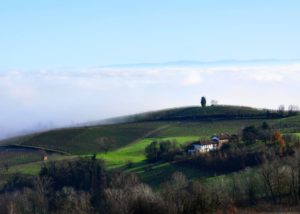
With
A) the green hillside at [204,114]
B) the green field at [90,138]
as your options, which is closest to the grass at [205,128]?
the green field at [90,138]

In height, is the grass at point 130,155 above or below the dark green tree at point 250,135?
below

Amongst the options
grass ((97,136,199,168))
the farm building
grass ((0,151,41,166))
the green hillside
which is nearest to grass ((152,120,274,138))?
grass ((97,136,199,168))

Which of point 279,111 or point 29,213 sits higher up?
point 279,111

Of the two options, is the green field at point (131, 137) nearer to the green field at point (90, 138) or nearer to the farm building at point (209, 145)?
the green field at point (90, 138)

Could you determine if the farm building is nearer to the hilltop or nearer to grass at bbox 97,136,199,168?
grass at bbox 97,136,199,168

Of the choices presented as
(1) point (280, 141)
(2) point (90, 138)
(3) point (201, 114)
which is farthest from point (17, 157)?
(3) point (201, 114)

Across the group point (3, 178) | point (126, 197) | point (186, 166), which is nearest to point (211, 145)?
point (186, 166)

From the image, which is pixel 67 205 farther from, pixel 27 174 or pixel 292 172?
pixel 27 174

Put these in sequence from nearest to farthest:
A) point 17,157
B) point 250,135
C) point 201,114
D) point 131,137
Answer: point 250,135
point 17,157
point 131,137
point 201,114

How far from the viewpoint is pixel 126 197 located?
66.4 m

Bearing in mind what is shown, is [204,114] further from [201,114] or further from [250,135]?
[250,135]

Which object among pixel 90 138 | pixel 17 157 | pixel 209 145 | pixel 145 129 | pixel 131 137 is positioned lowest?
pixel 17 157

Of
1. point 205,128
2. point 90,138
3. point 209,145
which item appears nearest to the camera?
point 209,145

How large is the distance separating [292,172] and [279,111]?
71.9 metres
